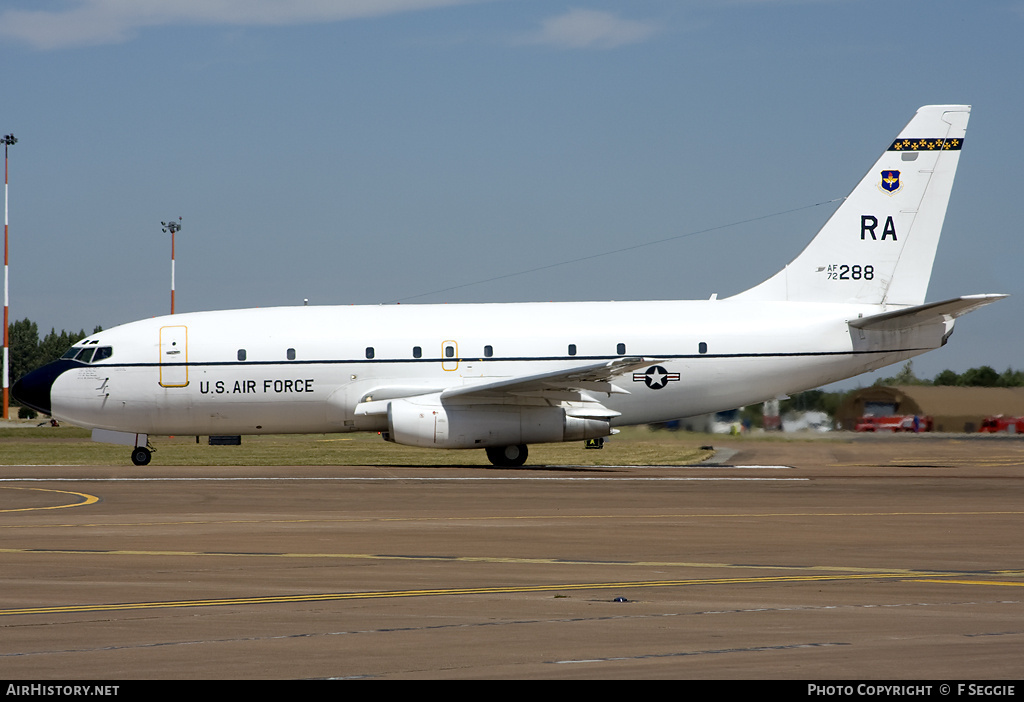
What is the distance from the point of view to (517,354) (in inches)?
1206

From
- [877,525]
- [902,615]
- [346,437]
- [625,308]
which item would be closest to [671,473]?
[625,308]

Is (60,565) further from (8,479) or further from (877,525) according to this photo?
(8,479)

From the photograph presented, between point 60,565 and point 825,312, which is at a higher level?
point 825,312

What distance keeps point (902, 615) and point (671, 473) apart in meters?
18.8

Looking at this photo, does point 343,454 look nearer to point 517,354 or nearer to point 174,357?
point 174,357

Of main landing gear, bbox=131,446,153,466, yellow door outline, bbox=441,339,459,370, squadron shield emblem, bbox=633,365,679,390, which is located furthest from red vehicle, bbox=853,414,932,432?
main landing gear, bbox=131,446,153,466

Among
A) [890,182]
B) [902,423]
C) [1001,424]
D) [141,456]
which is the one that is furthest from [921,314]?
[141,456]

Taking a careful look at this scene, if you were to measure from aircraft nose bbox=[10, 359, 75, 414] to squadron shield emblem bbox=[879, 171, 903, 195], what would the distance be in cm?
2184

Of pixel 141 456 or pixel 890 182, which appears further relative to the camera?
pixel 890 182

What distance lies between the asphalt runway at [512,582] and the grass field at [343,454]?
1089 cm

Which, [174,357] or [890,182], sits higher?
[890,182]

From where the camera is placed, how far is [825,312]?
31.4 metres

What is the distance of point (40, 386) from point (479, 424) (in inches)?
Answer: 456

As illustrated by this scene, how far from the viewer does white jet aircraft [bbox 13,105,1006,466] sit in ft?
100
